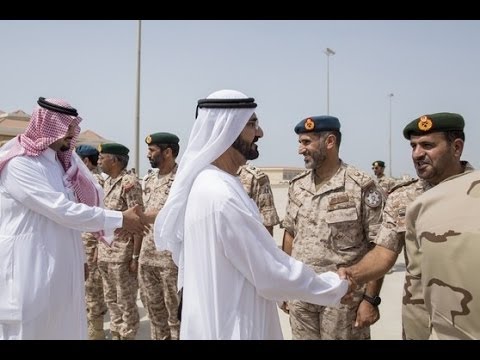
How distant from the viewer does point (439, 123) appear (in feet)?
8.37

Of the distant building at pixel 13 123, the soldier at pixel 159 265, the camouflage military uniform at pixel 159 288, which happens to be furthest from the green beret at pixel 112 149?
the distant building at pixel 13 123

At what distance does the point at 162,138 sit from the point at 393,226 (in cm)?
293

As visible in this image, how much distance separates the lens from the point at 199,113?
2.23 meters

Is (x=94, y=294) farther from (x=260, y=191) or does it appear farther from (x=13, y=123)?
(x=13, y=123)

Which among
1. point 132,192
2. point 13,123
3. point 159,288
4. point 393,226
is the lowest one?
point 159,288

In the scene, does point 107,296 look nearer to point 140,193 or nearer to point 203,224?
point 140,193

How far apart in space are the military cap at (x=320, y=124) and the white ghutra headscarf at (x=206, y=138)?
1.42 m

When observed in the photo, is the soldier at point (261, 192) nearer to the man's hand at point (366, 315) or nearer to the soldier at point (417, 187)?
the man's hand at point (366, 315)

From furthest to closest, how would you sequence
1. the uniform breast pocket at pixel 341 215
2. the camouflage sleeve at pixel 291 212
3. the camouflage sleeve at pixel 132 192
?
the camouflage sleeve at pixel 132 192
the camouflage sleeve at pixel 291 212
the uniform breast pocket at pixel 341 215

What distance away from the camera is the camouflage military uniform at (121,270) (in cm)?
482

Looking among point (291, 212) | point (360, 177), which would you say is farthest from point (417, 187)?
point (291, 212)
